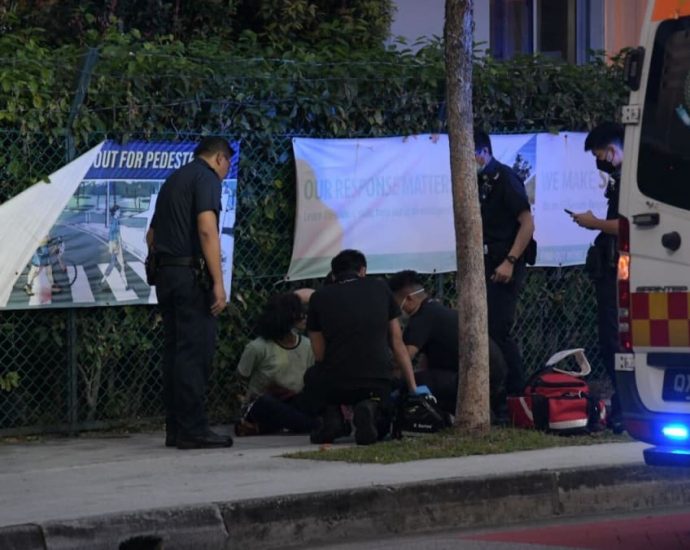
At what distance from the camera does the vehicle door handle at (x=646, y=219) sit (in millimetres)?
6848

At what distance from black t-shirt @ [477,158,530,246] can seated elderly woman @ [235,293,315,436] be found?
1446mm

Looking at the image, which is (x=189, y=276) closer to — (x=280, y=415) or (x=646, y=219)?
(x=280, y=415)

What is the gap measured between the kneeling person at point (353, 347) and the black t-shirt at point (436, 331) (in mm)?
409

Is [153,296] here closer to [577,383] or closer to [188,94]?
[188,94]

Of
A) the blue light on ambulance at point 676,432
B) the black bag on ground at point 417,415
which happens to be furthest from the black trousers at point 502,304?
the blue light on ambulance at point 676,432

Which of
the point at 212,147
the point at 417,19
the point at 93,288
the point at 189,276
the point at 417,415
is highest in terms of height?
the point at 417,19

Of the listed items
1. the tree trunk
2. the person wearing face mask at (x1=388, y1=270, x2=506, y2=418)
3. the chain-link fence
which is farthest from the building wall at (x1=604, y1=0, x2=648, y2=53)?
the tree trunk

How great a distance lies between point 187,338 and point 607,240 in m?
2.86

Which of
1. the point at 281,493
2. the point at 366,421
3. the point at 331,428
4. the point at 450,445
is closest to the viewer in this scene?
the point at 281,493

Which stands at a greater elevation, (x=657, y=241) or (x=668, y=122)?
(x=668, y=122)

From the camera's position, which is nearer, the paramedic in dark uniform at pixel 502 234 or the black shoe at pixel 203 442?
the black shoe at pixel 203 442

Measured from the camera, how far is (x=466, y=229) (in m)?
9.50

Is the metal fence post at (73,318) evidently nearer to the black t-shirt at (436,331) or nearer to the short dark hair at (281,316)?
the short dark hair at (281,316)

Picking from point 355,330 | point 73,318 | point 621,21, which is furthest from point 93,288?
point 621,21
